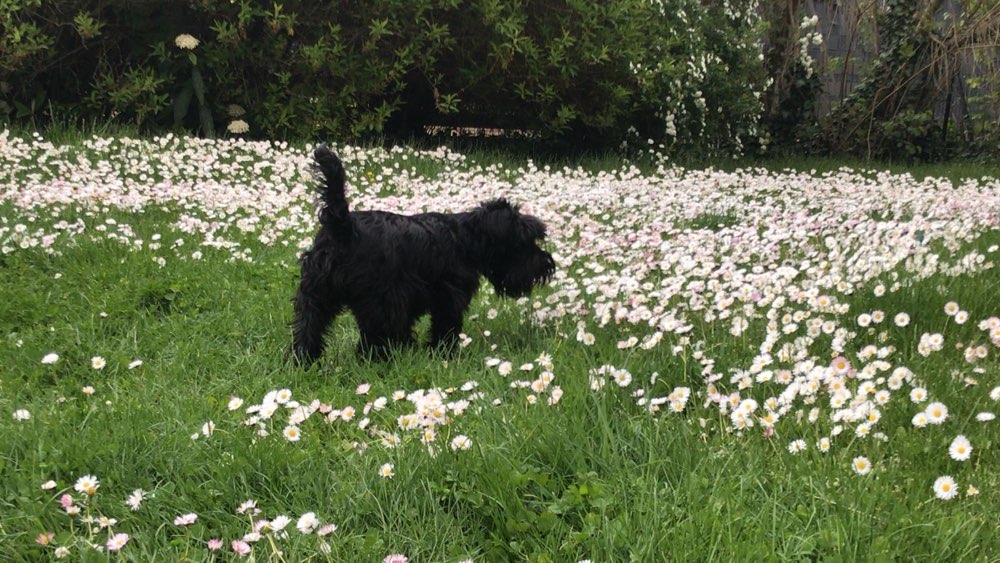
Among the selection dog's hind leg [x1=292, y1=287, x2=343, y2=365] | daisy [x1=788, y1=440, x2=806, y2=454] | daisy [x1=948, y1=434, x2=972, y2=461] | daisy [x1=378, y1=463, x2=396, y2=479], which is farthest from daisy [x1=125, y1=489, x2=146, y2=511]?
daisy [x1=948, y1=434, x2=972, y2=461]

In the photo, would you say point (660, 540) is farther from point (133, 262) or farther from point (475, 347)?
point (133, 262)

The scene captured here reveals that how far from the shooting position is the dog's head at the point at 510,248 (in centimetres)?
385

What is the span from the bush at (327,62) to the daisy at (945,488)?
→ 7960 millimetres

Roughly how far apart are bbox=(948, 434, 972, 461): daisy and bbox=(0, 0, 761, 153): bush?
7.84 m

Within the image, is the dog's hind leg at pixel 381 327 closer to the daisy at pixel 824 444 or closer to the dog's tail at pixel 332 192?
the dog's tail at pixel 332 192

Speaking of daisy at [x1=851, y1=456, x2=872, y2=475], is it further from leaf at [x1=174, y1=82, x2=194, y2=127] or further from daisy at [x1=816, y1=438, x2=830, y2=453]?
leaf at [x1=174, y1=82, x2=194, y2=127]

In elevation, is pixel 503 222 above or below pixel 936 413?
above

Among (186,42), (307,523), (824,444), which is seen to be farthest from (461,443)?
(186,42)

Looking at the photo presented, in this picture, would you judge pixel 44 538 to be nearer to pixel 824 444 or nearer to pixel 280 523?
pixel 280 523

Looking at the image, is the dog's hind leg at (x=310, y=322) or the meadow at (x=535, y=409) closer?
the meadow at (x=535, y=409)

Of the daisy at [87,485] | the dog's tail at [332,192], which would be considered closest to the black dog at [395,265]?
the dog's tail at [332,192]

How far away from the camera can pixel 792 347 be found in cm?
282

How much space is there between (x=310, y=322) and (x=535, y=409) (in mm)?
1435

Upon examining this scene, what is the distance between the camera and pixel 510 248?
12.8ft
